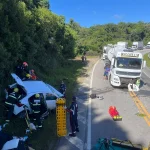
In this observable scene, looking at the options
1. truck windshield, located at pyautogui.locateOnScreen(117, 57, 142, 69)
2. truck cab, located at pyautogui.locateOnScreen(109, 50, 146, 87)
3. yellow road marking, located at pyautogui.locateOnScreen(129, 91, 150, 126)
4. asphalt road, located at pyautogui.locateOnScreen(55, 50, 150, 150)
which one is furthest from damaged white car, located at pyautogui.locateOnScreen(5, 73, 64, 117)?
truck windshield, located at pyautogui.locateOnScreen(117, 57, 142, 69)

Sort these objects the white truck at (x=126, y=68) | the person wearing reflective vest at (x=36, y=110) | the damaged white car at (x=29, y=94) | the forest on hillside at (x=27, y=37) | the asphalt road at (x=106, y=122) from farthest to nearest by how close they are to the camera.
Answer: the white truck at (x=126, y=68)
the forest on hillside at (x=27, y=37)
the damaged white car at (x=29, y=94)
the person wearing reflective vest at (x=36, y=110)
the asphalt road at (x=106, y=122)

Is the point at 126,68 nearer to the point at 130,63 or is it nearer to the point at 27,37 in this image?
the point at 130,63

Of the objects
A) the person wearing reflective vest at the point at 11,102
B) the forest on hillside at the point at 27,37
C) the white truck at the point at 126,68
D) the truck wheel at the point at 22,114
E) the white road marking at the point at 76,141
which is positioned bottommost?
the white road marking at the point at 76,141

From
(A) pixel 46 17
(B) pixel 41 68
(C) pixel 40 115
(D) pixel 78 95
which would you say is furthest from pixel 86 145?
(A) pixel 46 17

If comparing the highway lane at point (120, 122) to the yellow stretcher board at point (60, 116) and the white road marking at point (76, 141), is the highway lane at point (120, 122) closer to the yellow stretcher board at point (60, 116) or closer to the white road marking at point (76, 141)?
the white road marking at point (76, 141)

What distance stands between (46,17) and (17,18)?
9.18m

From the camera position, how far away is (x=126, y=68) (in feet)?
63.5

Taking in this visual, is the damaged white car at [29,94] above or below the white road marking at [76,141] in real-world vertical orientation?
above

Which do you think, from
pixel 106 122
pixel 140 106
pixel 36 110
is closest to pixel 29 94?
pixel 36 110

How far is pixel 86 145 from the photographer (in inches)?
358

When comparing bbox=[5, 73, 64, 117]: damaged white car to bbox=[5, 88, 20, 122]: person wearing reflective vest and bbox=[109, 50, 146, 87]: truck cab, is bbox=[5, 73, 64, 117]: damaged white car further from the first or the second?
bbox=[109, 50, 146, 87]: truck cab

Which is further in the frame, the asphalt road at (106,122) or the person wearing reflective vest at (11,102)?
the person wearing reflective vest at (11,102)

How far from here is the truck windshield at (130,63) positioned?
19422 millimetres

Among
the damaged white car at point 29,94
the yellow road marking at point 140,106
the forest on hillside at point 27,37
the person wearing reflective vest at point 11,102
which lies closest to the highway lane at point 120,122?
the yellow road marking at point 140,106
